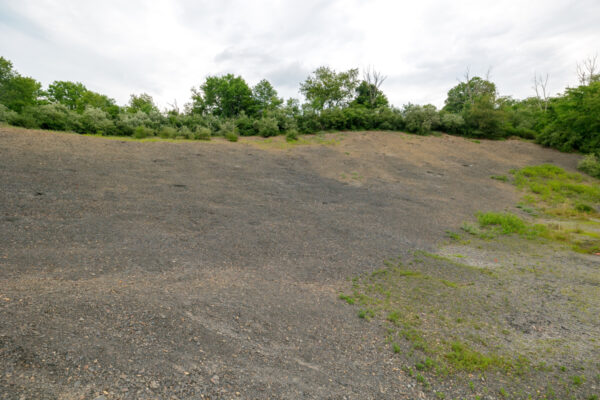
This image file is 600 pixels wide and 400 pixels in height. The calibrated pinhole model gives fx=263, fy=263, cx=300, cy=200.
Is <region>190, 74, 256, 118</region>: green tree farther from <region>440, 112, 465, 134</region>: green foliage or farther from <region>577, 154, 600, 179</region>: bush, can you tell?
<region>577, 154, 600, 179</region>: bush

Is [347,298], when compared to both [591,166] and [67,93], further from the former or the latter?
[67,93]

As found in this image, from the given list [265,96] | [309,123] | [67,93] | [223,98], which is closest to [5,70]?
[67,93]

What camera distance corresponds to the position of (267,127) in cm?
2336

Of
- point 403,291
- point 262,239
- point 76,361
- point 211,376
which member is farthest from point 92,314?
point 403,291

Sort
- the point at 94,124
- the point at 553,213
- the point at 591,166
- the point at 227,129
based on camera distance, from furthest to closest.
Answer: the point at 227,129 < the point at 591,166 < the point at 94,124 < the point at 553,213

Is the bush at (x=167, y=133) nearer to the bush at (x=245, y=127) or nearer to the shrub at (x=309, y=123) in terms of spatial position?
the bush at (x=245, y=127)

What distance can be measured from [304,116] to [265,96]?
18.7 metres

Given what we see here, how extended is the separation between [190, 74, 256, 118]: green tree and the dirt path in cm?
2712

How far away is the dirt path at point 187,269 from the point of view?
2.98 metres

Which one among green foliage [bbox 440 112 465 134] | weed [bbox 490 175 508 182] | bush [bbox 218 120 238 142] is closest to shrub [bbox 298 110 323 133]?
bush [bbox 218 120 238 142]

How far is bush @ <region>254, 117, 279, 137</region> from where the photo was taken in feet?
76.3

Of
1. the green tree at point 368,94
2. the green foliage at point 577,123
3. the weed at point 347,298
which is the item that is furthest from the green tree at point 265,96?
the weed at point 347,298

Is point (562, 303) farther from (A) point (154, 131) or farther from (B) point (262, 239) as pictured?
(A) point (154, 131)

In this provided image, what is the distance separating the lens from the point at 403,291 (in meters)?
5.62
